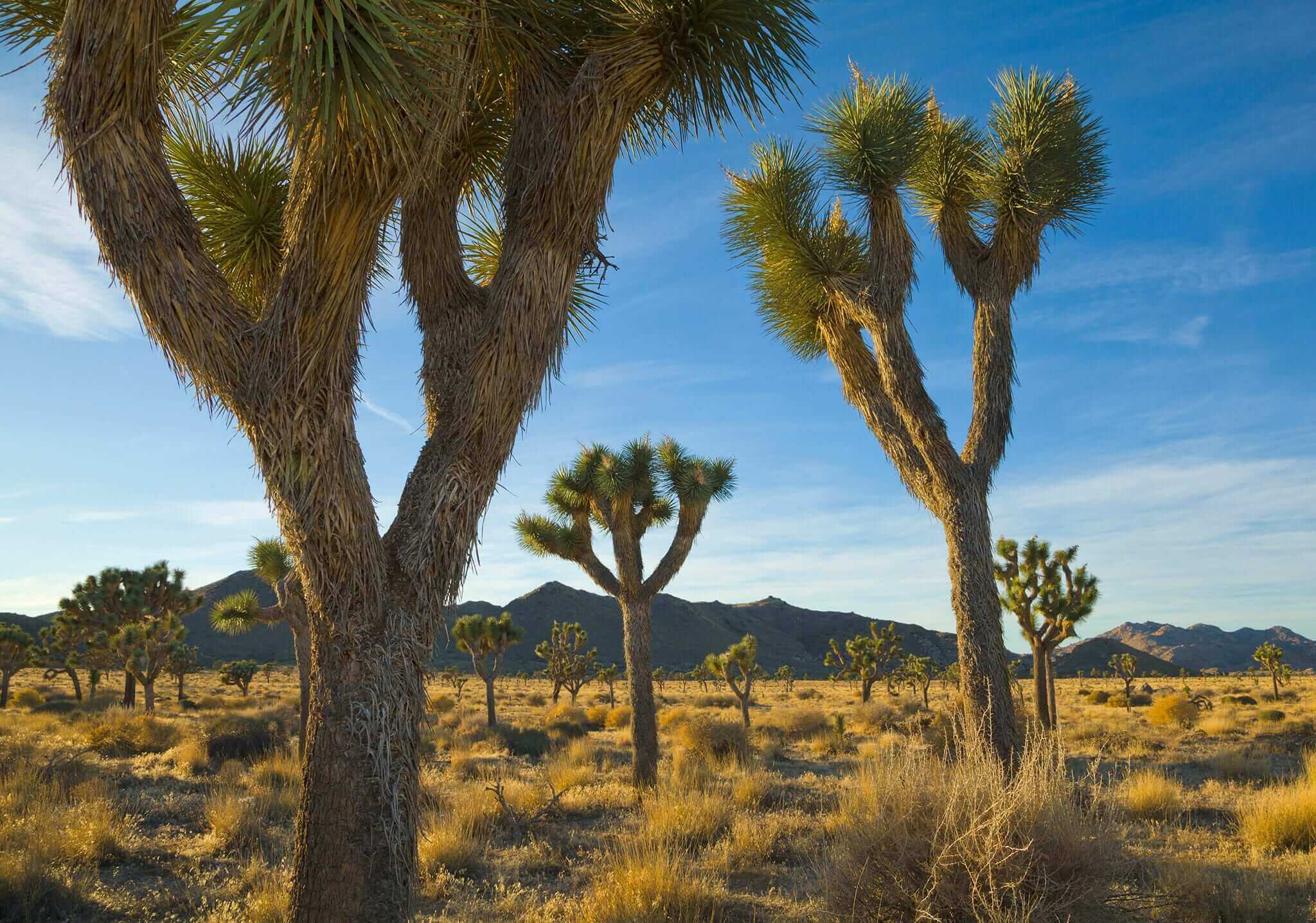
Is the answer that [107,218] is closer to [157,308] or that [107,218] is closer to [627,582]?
[157,308]

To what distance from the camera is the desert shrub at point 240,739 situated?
52.5 ft

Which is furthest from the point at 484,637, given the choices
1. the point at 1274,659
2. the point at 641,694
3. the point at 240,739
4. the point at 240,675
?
the point at 1274,659

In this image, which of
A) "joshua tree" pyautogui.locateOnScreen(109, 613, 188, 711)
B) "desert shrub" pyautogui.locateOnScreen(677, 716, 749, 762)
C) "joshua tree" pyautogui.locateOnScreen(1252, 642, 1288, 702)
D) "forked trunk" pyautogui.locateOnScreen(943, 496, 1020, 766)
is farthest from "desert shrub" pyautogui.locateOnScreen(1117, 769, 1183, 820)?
"joshua tree" pyautogui.locateOnScreen(1252, 642, 1288, 702)

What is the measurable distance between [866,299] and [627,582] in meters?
6.91

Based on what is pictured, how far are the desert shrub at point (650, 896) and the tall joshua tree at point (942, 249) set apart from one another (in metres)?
4.73

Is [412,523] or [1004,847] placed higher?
[412,523]

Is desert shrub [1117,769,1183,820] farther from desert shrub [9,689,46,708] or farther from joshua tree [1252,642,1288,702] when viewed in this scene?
desert shrub [9,689,46,708]

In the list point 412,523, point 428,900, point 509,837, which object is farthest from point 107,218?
point 509,837

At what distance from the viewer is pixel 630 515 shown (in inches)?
599

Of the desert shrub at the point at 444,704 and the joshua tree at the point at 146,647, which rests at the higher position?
the joshua tree at the point at 146,647

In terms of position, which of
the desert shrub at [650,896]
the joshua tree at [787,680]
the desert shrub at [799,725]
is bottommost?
the joshua tree at [787,680]

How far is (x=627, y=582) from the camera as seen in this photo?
14.7m

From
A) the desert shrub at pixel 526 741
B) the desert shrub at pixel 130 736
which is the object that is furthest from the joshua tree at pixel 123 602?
the desert shrub at pixel 526 741

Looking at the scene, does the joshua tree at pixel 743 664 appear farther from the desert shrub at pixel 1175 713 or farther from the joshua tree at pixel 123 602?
the joshua tree at pixel 123 602
